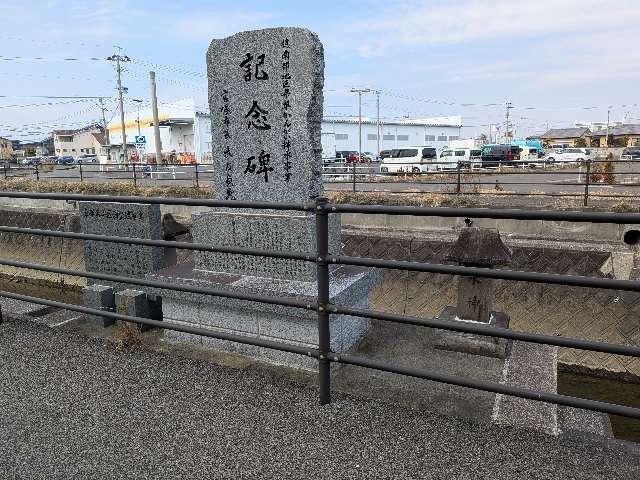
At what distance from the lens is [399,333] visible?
4.18 metres

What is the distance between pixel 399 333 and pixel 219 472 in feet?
7.79

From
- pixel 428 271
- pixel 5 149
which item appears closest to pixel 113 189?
pixel 428 271

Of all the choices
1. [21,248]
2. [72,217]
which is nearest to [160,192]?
[72,217]

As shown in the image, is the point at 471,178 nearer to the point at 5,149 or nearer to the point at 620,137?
the point at 620,137

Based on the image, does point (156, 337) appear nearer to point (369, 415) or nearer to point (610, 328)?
point (369, 415)

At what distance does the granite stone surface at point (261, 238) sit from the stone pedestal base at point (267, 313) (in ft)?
0.33

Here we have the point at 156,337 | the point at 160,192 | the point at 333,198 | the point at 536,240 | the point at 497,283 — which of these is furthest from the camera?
the point at 160,192

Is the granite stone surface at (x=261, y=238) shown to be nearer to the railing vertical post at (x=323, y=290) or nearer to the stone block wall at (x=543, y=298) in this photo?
the railing vertical post at (x=323, y=290)

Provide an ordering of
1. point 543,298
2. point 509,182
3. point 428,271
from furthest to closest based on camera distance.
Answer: point 509,182, point 543,298, point 428,271

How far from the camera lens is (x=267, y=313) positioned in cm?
366

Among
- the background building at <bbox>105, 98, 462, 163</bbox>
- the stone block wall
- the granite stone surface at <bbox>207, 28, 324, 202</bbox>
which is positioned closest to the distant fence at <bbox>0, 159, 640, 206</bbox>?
the stone block wall

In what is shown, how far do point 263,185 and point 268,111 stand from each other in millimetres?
666

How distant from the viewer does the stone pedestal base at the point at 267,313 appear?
3545 mm

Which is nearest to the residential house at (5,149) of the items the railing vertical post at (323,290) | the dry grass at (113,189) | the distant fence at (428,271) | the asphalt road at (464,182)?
the asphalt road at (464,182)
